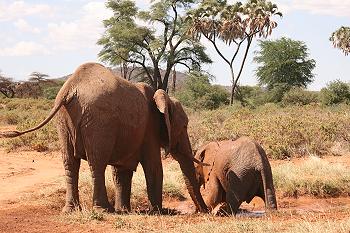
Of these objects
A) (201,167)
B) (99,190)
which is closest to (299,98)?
(201,167)

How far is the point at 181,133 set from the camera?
9.66 m

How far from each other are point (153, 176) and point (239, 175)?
4.92 feet

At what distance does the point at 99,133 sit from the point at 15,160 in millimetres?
9149

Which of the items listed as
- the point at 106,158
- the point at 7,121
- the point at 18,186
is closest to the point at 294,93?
the point at 7,121

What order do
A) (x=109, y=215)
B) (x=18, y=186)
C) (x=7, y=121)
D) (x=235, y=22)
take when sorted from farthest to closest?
(x=235, y=22), (x=7, y=121), (x=18, y=186), (x=109, y=215)

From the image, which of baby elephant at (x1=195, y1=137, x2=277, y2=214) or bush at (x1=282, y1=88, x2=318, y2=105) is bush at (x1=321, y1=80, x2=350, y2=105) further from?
baby elephant at (x1=195, y1=137, x2=277, y2=214)

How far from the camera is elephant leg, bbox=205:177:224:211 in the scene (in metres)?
9.84

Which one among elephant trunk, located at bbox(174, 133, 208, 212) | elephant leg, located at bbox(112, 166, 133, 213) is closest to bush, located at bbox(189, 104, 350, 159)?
elephant trunk, located at bbox(174, 133, 208, 212)

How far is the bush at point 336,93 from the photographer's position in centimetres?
3588

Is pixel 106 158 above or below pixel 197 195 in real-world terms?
above

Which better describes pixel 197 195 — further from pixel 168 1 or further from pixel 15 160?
pixel 168 1


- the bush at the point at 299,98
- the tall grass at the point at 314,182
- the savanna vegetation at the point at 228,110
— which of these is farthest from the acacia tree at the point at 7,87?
the tall grass at the point at 314,182

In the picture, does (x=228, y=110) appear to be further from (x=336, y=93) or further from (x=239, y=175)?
(x=239, y=175)

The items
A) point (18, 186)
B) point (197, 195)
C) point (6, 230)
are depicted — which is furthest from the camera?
point (18, 186)
